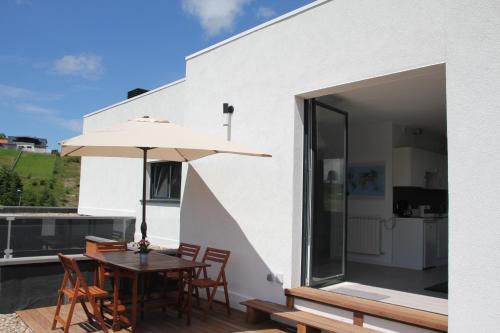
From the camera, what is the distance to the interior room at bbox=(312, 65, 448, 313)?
557 centimetres

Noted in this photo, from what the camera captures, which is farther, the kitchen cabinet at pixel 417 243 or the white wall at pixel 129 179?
the white wall at pixel 129 179

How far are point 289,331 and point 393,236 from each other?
12.2ft

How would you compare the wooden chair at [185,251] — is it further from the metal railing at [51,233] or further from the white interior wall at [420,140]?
the white interior wall at [420,140]

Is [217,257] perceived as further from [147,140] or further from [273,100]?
[273,100]

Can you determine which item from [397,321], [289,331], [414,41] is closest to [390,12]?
[414,41]

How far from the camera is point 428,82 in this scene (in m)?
5.06

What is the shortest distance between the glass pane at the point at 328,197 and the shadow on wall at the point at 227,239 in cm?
66

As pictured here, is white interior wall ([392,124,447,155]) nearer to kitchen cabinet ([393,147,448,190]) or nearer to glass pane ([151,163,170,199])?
kitchen cabinet ([393,147,448,190])

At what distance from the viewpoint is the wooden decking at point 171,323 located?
15.2 feet

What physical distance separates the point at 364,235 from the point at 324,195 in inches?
114

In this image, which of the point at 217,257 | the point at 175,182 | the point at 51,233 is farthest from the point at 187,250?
the point at 175,182

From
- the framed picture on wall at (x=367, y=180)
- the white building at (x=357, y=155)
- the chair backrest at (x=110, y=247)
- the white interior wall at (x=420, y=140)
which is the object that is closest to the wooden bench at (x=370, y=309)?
the white building at (x=357, y=155)

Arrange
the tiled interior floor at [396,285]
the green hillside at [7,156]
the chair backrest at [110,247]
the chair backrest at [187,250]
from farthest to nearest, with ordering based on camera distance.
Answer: the green hillside at [7,156] < the chair backrest at [187,250] < the chair backrest at [110,247] < the tiled interior floor at [396,285]

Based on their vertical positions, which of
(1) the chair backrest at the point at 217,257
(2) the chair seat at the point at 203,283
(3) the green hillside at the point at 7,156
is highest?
(3) the green hillside at the point at 7,156
